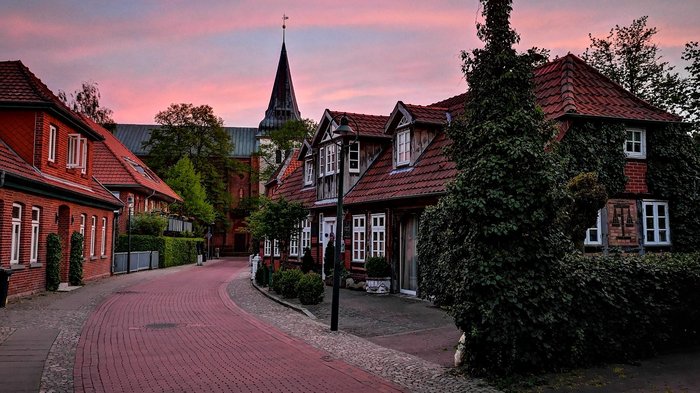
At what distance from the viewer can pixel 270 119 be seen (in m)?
81.9

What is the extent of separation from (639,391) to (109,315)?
1237cm

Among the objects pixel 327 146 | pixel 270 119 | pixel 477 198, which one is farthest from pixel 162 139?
pixel 477 198

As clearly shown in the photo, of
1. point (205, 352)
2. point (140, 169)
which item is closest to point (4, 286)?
point (205, 352)

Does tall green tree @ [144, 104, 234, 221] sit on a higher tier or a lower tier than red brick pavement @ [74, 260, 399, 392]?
higher

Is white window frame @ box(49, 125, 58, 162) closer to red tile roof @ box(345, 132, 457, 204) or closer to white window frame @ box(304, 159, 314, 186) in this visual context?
red tile roof @ box(345, 132, 457, 204)

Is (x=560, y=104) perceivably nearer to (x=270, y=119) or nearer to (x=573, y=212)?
(x=573, y=212)

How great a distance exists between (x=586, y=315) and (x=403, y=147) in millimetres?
12664

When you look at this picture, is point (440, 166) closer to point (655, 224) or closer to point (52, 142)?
point (655, 224)

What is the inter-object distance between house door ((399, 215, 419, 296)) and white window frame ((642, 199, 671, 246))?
6647mm

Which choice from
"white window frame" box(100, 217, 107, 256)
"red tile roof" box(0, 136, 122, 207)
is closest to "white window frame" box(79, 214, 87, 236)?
"red tile roof" box(0, 136, 122, 207)

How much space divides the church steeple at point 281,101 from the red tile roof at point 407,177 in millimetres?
60066

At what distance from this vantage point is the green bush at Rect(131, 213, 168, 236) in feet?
120

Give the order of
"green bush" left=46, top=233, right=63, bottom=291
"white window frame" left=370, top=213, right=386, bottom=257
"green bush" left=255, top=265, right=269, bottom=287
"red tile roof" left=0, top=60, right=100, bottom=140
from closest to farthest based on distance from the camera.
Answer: "red tile roof" left=0, top=60, right=100, bottom=140 → "green bush" left=46, top=233, right=63, bottom=291 → "white window frame" left=370, top=213, right=386, bottom=257 → "green bush" left=255, top=265, right=269, bottom=287

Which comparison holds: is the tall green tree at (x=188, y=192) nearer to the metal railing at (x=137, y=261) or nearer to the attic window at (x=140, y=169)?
the attic window at (x=140, y=169)
